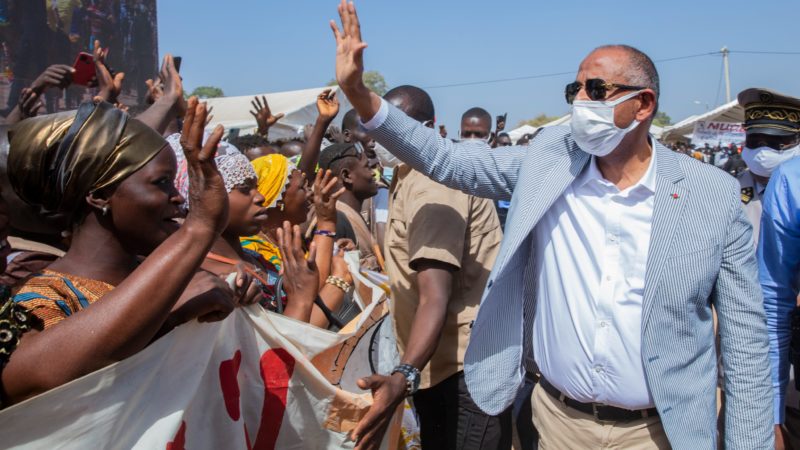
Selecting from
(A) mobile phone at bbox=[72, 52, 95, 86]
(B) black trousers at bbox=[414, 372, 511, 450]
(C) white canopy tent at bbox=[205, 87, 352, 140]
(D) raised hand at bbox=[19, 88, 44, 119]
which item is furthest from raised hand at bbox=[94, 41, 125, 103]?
(C) white canopy tent at bbox=[205, 87, 352, 140]

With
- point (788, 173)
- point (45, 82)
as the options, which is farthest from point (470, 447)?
point (45, 82)

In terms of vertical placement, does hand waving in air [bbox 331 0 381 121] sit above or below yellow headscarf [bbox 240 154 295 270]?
above

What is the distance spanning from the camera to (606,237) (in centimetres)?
244

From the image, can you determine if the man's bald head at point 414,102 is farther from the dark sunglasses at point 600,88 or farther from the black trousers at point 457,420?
the black trousers at point 457,420

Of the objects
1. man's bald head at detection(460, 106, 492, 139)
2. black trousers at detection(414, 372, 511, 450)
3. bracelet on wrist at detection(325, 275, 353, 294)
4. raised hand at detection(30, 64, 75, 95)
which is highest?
raised hand at detection(30, 64, 75, 95)

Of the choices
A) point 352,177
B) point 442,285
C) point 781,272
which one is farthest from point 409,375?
point 352,177

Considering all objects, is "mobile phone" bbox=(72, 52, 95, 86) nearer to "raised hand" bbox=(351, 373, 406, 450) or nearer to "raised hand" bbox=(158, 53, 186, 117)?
"raised hand" bbox=(158, 53, 186, 117)

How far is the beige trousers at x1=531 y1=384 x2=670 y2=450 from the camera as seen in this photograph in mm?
2479

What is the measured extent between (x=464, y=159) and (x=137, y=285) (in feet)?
4.73

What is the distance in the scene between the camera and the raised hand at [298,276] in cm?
276

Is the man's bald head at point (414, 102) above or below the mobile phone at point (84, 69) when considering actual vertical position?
above

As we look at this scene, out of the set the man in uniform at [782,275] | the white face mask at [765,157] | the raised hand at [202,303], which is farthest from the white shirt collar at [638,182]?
the white face mask at [765,157]

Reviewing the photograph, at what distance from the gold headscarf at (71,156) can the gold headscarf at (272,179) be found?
1647 millimetres

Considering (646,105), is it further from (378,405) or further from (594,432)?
(378,405)
